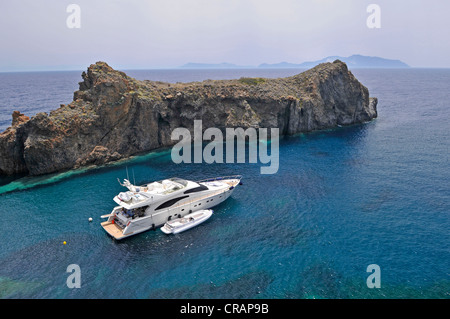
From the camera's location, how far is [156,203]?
39.3m

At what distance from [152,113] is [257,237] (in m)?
46.6

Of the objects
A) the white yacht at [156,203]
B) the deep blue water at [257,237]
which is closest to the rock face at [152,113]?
the deep blue water at [257,237]

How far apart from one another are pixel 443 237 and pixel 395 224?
5219 millimetres

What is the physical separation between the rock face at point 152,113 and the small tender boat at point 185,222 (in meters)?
31.1

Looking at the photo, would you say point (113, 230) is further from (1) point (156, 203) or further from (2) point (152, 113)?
(2) point (152, 113)

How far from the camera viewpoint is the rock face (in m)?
56.3

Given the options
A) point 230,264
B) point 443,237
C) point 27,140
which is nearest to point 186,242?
point 230,264

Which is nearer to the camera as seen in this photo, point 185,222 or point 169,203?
point 185,222

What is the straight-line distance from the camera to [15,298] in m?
27.0

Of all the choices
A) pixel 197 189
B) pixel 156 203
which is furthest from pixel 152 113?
pixel 156 203

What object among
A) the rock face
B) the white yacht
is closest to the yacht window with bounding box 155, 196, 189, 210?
the white yacht

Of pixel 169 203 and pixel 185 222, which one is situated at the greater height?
pixel 169 203

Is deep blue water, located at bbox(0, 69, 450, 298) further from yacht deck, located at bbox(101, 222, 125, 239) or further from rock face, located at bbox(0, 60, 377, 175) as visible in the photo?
rock face, located at bbox(0, 60, 377, 175)

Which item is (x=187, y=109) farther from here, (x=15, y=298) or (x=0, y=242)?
(x=15, y=298)
